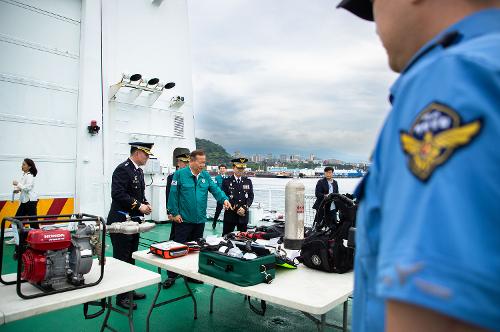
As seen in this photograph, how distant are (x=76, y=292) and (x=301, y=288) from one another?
1.54m

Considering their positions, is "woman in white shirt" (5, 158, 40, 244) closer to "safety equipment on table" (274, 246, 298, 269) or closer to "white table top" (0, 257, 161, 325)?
"white table top" (0, 257, 161, 325)

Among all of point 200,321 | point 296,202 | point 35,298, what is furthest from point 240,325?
point 35,298

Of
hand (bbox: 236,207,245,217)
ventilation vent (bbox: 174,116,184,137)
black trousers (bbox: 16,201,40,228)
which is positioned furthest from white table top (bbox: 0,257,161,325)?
ventilation vent (bbox: 174,116,184,137)

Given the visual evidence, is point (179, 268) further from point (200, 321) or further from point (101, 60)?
point (101, 60)

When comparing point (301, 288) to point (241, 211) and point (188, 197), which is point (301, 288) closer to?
point (188, 197)

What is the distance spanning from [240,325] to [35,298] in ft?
7.40

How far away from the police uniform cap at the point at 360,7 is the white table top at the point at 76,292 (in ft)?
7.52

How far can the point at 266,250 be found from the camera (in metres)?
2.58

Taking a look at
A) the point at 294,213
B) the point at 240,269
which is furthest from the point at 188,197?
the point at 240,269

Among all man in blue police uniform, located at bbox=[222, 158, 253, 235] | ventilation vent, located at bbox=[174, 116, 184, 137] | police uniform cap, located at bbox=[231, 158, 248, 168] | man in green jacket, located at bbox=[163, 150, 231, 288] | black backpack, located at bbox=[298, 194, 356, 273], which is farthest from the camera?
ventilation vent, located at bbox=[174, 116, 184, 137]

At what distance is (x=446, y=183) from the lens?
1.39ft

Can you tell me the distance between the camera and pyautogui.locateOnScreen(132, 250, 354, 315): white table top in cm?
201

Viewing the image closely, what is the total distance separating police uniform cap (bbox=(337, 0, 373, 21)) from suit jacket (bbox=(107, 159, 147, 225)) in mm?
4063

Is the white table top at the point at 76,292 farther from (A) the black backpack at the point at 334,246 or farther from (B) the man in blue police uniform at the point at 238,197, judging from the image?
(B) the man in blue police uniform at the point at 238,197
